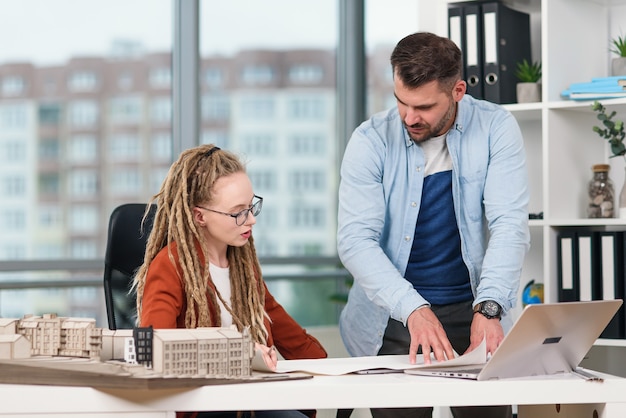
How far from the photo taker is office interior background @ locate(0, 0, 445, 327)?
3.91 meters

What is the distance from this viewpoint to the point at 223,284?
2.06m

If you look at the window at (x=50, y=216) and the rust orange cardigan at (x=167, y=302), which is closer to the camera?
the rust orange cardigan at (x=167, y=302)

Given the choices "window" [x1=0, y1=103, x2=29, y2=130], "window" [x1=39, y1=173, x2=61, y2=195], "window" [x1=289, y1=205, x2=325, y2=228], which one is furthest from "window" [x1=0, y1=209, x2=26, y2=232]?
"window" [x1=289, y1=205, x2=325, y2=228]

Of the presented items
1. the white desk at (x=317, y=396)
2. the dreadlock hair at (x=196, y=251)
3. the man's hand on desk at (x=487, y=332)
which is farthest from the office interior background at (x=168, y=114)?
the white desk at (x=317, y=396)

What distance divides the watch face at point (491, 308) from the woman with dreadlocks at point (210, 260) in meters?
0.41

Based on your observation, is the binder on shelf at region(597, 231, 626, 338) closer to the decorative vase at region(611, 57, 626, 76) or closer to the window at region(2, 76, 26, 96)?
the decorative vase at region(611, 57, 626, 76)

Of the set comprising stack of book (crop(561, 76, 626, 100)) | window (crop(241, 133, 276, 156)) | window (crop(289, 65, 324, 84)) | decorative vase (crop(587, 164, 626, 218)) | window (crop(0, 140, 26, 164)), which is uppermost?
window (crop(289, 65, 324, 84))

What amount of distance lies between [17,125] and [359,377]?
269 centimetres

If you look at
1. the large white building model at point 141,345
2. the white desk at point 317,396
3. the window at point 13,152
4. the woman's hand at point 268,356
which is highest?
the window at point 13,152

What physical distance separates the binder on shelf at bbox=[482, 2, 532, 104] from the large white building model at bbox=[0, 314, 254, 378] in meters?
1.77

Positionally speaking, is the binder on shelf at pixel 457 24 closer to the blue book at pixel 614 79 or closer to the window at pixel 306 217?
the blue book at pixel 614 79

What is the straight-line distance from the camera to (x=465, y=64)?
3.13m

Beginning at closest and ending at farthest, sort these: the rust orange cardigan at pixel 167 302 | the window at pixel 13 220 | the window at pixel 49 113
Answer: the rust orange cardigan at pixel 167 302, the window at pixel 13 220, the window at pixel 49 113

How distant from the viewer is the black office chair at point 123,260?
7.77ft
